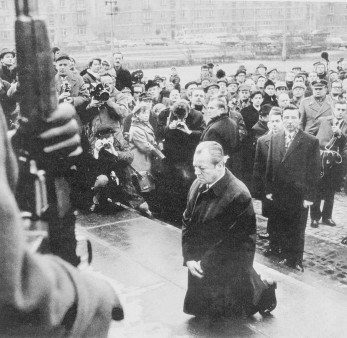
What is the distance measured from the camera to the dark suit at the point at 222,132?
11.3 ft

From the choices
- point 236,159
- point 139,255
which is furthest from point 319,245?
point 139,255

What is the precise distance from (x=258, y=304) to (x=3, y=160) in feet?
5.82

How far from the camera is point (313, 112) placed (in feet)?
15.0

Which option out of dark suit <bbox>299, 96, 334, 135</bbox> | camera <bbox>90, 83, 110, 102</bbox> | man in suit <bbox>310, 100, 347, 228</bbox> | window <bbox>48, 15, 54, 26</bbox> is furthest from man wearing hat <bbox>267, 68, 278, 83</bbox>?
window <bbox>48, 15, 54, 26</bbox>

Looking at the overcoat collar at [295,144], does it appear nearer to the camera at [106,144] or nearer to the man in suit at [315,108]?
the camera at [106,144]

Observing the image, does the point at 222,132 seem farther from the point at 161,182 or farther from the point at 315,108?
the point at 315,108

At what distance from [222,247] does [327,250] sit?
159 cm

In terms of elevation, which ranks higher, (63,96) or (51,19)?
(51,19)

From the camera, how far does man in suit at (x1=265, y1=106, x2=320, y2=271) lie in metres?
3.18

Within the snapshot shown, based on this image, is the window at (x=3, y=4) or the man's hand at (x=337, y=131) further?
the man's hand at (x=337, y=131)

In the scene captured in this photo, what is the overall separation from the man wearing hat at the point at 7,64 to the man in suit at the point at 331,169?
2.50 meters

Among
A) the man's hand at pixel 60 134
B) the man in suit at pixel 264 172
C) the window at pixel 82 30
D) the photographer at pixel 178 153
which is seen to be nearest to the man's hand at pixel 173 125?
the photographer at pixel 178 153

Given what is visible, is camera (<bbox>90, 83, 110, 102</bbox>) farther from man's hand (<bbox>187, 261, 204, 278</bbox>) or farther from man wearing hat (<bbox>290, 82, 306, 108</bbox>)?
man wearing hat (<bbox>290, 82, 306, 108</bbox>)

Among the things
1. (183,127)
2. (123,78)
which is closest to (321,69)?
(123,78)
